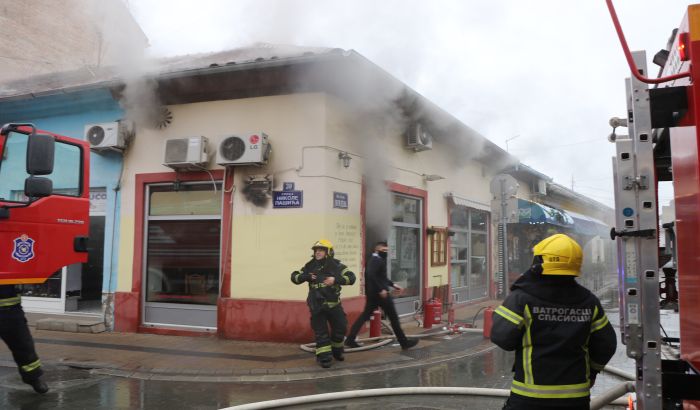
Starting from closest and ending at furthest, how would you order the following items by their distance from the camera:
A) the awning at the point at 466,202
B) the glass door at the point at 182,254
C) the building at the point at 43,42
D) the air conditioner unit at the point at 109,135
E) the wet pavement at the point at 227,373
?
the wet pavement at the point at 227,373
the glass door at the point at 182,254
the air conditioner unit at the point at 109,135
the awning at the point at 466,202
the building at the point at 43,42

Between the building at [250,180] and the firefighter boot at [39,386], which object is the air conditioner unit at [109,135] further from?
the firefighter boot at [39,386]

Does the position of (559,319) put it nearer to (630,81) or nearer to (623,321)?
(623,321)

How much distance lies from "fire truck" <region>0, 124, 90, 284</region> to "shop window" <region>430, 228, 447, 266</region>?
703 centimetres

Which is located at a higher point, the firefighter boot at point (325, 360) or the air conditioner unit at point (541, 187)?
the air conditioner unit at point (541, 187)

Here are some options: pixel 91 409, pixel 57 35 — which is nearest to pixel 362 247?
pixel 91 409

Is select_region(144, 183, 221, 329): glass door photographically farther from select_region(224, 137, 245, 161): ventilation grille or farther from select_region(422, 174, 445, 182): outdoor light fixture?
select_region(422, 174, 445, 182): outdoor light fixture

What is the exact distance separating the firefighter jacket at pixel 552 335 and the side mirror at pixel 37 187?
4.29 meters

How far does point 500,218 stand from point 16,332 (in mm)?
6518

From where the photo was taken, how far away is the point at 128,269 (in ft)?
29.3

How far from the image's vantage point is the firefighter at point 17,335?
4.99m

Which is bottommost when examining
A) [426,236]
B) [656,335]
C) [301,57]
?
[656,335]

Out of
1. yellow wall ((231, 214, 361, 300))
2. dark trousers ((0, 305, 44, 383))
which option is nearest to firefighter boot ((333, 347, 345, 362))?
yellow wall ((231, 214, 361, 300))

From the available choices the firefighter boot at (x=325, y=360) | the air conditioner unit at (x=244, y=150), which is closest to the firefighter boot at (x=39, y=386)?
the firefighter boot at (x=325, y=360)

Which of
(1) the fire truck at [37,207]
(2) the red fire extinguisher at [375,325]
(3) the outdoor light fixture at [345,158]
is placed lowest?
(2) the red fire extinguisher at [375,325]
